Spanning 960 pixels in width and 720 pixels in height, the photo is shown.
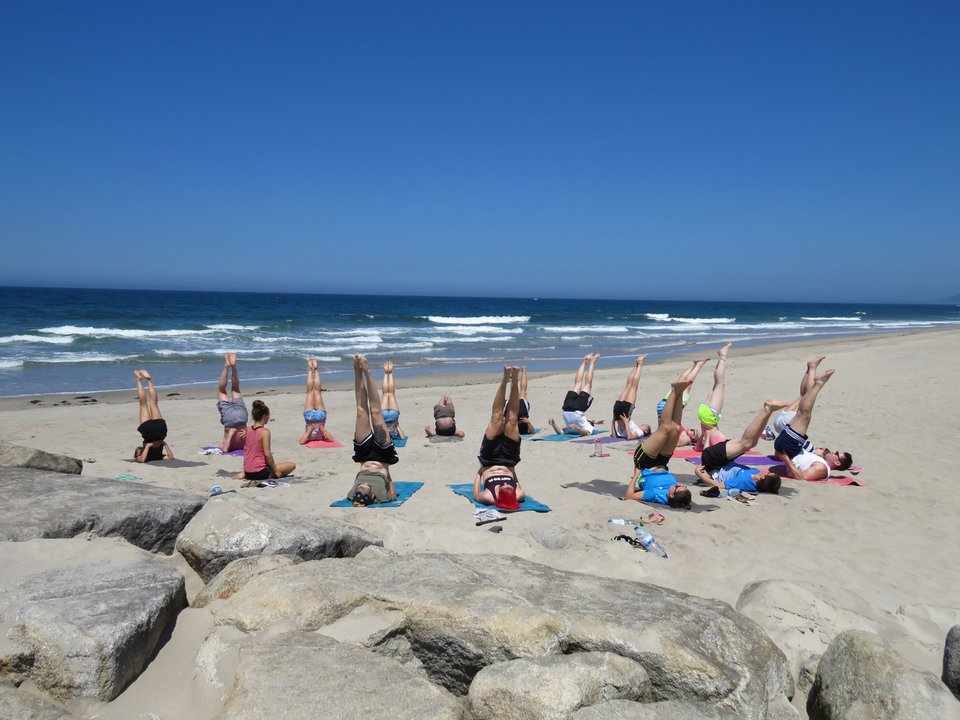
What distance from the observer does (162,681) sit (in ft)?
10.2

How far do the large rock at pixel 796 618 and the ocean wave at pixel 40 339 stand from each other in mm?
29502

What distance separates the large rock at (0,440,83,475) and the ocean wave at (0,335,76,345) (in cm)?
2452

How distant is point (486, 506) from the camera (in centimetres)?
710

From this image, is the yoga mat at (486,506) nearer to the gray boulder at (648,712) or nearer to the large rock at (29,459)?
the large rock at (29,459)

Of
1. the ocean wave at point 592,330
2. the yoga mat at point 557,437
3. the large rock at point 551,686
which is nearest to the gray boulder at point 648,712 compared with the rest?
the large rock at point 551,686

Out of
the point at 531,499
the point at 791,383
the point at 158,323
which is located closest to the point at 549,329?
the point at 158,323

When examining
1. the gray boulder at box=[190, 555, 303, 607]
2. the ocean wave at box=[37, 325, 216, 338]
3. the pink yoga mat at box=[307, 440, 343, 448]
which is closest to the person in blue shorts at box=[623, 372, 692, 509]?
the gray boulder at box=[190, 555, 303, 607]

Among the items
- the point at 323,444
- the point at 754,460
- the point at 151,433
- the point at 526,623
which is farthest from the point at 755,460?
the point at 151,433

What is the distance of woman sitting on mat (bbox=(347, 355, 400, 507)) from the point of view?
7105 mm

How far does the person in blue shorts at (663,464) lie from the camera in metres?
7.08

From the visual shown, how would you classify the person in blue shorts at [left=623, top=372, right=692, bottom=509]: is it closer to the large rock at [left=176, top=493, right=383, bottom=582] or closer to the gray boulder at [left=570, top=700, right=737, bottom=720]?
the large rock at [left=176, top=493, right=383, bottom=582]

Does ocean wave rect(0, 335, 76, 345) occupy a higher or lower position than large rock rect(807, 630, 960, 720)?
lower

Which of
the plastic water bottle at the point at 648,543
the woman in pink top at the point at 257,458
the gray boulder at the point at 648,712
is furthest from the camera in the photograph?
the woman in pink top at the point at 257,458

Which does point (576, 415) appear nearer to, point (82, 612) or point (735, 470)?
point (735, 470)
